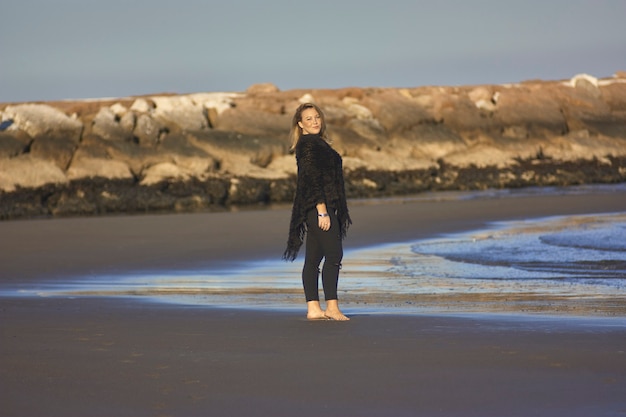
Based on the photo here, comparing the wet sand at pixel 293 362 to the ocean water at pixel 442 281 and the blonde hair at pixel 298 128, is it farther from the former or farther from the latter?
the blonde hair at pixel 298 128

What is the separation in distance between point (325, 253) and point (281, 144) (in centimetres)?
2555

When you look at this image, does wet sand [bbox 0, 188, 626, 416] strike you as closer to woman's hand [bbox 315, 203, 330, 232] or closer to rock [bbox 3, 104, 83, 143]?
woman's hand [bbox 315, 203, 330, 232]

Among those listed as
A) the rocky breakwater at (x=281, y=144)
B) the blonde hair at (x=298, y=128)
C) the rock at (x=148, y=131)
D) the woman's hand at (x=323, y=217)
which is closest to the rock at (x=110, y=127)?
the rocky breakwater at (x=281, y=144)

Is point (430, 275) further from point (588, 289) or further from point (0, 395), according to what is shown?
point (0, 395)

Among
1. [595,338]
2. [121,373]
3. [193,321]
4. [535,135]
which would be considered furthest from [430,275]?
[535,135]

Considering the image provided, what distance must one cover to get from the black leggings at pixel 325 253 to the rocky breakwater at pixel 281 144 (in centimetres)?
1785

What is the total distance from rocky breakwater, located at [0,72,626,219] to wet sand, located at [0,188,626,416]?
18180 mm

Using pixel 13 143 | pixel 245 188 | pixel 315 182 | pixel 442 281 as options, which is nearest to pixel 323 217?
pixel 315 182

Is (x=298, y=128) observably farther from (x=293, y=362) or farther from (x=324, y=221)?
(x=293, y=362)

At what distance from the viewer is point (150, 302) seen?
27.0 ft

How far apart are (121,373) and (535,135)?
116 feet

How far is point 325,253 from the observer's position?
716 centimetres

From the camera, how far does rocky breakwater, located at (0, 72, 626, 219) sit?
1065 inches

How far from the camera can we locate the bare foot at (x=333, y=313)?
22.6 ft
